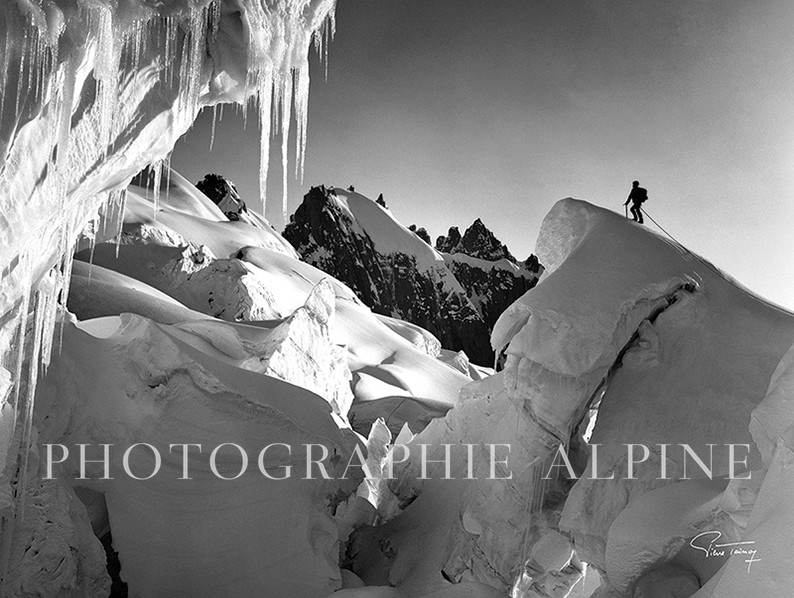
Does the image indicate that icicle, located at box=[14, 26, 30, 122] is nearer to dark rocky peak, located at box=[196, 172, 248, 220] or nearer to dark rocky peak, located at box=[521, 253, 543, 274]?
dark rocky peak, located at box=[196, 172, 248, 220]

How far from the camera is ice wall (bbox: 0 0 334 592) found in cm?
384

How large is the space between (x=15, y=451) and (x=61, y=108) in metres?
4.39

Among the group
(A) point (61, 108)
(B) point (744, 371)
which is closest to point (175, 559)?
(A) point (61, 108)

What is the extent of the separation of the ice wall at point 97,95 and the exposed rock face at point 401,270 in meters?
58.1

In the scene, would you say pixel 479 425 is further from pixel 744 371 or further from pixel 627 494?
pixel 744 371

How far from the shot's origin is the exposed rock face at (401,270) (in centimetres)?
6894

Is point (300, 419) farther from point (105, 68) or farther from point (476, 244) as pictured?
point (476, 244)

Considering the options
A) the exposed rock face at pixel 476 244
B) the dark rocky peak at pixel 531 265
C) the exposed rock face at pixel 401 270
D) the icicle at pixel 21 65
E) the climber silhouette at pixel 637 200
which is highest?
the exposed rock face at pixel 476 244

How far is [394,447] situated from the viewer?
42.3 feet

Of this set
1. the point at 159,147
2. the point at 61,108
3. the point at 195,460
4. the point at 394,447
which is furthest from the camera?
the point at 394,447

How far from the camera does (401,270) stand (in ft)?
240

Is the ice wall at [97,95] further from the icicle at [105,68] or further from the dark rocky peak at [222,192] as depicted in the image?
the dark rocky peak at [222,192]
